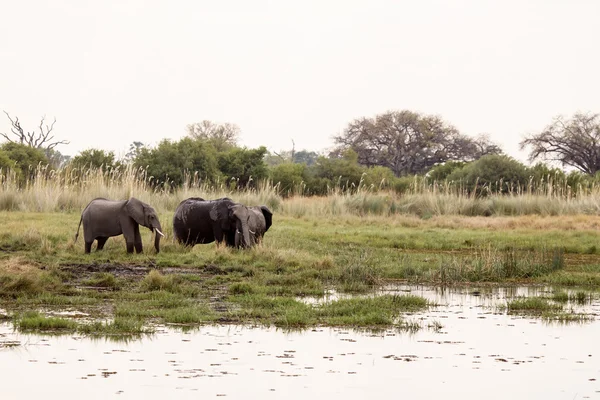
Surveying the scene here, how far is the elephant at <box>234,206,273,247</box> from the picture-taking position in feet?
53.8

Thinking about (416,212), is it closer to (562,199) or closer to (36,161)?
(562,199)

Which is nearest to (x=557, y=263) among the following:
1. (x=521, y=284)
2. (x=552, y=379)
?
(x=521, y=284)

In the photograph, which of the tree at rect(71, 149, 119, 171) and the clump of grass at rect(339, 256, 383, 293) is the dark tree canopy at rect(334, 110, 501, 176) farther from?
the clump of grass at rect(339, 256, 383, 293)

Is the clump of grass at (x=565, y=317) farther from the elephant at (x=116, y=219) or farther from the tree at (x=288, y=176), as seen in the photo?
the tree at (x=288, y=176)

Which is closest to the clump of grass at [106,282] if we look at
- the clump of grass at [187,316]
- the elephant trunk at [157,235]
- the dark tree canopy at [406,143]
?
the clump of grass at [187,316]

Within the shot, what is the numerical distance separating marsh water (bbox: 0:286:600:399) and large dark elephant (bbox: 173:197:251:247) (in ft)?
22.4

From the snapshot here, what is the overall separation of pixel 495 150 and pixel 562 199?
40020mm

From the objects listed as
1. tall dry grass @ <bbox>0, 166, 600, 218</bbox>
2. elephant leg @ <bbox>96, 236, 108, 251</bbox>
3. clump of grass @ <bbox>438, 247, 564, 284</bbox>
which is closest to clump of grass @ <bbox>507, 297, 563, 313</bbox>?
clump of grass @ <bbox>438, 247, 564, 284</bbox>

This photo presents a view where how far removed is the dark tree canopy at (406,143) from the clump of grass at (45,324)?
5696 cm

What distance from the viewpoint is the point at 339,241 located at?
2027cm

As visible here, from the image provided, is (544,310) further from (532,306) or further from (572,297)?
(572,297)

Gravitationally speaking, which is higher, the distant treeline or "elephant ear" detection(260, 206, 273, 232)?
the distant treeline

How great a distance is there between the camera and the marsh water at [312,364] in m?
6.84

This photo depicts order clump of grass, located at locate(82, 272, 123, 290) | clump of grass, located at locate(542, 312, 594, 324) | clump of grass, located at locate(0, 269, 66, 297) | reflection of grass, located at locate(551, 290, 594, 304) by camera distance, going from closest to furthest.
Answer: clump of grass, located at locate(542, 312, 594, 324) → clump of grass, located at locate(0, 269, 66, 297) → reflection of grass, located at locate(551, 290, 594, 304) → clump of grass, located at locate(82, 272, 123, 290)
